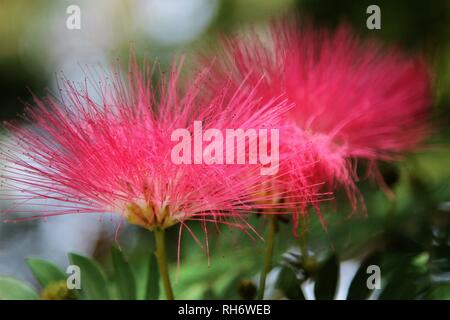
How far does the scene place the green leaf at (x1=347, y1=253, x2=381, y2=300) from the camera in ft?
2.66

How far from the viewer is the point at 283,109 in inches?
27.8

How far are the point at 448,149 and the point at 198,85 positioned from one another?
709 mm

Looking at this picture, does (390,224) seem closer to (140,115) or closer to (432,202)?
(432,202)

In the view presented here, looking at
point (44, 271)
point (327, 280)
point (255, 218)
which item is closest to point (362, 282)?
point (327, 280)

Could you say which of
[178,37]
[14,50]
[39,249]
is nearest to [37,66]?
[14,50]

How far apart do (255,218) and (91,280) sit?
0.82 ft

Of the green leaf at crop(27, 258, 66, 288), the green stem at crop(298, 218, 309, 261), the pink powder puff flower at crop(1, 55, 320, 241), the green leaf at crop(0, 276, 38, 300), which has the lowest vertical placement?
the green leaf at crop(0, 276, 38, 300)

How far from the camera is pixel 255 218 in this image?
2.67ft

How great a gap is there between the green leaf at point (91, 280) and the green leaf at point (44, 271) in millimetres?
30

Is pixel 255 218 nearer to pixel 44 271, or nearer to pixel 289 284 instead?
pixel 289 284

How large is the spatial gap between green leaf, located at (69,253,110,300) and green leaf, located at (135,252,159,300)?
51mm

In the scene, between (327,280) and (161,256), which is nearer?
(161,256)

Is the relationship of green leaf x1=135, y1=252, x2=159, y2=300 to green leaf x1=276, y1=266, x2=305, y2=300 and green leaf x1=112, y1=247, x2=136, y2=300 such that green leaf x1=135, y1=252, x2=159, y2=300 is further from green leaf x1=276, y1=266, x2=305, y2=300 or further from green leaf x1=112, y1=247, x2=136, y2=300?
green leaf x1=276, y1=266, x2=305, y2=300

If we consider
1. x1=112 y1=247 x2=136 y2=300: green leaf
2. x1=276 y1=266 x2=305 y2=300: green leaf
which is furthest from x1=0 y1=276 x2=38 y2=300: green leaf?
x1=276 y1=266 x2=305 y2=300: green leaf
